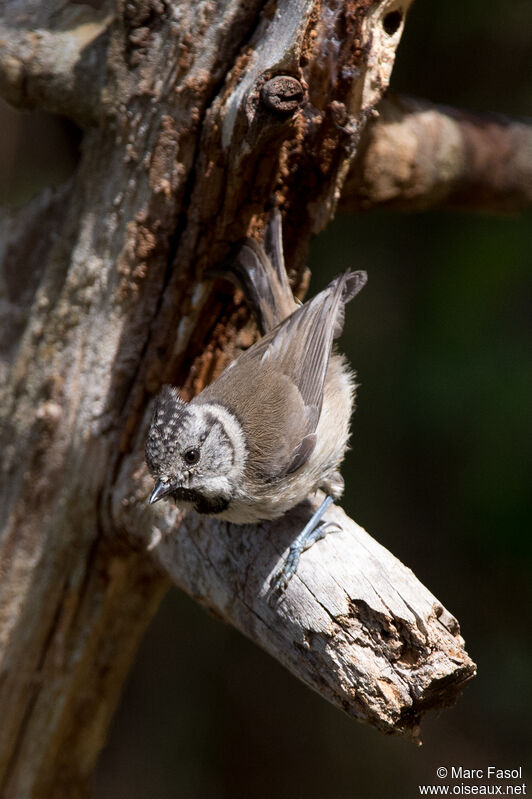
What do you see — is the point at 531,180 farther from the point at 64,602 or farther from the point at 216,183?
the point at 64,602

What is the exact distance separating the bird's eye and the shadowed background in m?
1.68

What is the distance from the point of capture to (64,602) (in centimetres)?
294

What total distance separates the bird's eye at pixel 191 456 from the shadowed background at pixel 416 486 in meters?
1.68

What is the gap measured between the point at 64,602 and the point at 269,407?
1148mm

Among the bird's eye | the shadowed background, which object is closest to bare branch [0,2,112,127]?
the shadowed background

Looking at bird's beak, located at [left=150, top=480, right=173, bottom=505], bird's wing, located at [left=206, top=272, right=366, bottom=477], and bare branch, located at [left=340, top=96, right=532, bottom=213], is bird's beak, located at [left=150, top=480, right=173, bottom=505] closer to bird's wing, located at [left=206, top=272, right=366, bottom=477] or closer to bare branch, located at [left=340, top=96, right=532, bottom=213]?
bird's wing, located at [left=206, top=272, right=366, bottom=477]

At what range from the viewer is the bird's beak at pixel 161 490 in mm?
2393

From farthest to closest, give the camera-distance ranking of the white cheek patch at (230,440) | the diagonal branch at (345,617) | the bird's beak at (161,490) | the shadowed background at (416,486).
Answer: the shadowed background at (416,486), the white cheek patch at (230,440), the bird's beak at (161,490), the diagonal branch at (345,617)

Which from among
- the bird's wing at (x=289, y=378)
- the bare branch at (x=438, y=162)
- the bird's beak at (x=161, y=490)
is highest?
Answer: the bare branch at (x=438, y=162)

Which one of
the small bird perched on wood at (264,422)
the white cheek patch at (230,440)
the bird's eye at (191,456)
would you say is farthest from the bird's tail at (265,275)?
the bird's eye at (191,456)

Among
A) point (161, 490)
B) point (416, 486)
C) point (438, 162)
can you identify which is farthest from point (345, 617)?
point (416, 486)

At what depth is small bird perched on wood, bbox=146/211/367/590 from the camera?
7.99 ft

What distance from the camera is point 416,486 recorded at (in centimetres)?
479

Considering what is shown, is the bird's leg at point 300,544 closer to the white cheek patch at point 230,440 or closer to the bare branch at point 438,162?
the white cheek patch at point 230,440
